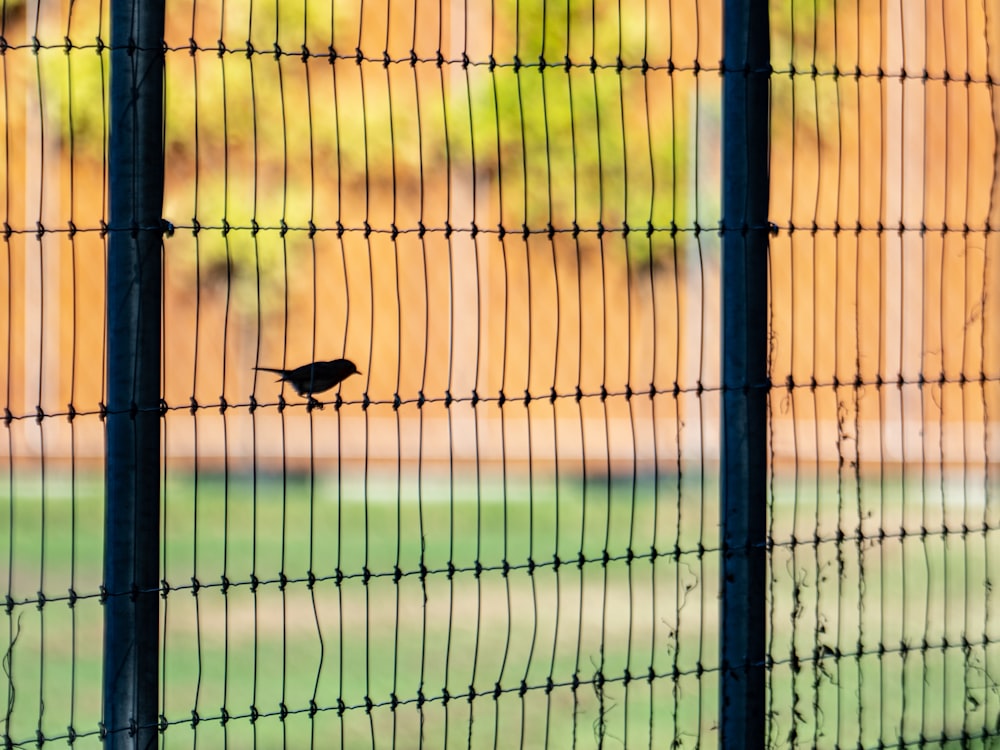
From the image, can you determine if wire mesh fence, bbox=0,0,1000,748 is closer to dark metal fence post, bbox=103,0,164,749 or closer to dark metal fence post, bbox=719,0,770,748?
dark metal fence post, bbox=719,0,770,748

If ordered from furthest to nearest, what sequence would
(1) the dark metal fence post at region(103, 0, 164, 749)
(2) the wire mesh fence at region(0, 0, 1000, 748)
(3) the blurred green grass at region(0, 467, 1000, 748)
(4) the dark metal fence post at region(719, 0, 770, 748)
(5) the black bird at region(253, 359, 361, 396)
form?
1. (2) the wire mesh fence at region(0, 0, 1000, 748)
2. (3) the blurred green grass at region(0, 467, 1000, 748)
3. (5) the black bird at region(253, 359, 361, 396)
4. (4) the dark metal fence post at region(719, 0, 770, 748)
5. (1) the dark metal fence post at region(103, 0, 164, 749)

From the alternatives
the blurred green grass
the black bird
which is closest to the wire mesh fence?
the blurred green grass

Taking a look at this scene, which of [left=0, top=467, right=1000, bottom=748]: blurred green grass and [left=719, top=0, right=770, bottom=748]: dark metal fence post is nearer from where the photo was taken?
[left=719, top=0, right=770, bottom=748]: dark metal fence post

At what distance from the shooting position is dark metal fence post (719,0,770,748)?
120 inches

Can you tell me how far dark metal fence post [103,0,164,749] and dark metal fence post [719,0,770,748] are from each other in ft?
3.71

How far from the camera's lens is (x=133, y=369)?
267 cm

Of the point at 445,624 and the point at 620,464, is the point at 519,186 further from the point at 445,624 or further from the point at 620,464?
the point at 445,624

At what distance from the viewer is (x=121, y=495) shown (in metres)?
2.67

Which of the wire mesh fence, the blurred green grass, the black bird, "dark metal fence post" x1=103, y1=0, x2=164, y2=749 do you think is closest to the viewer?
"dark metal fence post" x1=103, y1=0, x2=164, y2=749

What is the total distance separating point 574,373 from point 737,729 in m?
6.76

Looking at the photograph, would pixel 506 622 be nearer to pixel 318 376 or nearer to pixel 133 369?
pixel 318 376

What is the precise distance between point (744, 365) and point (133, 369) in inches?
47.5

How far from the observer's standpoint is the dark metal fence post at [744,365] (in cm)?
306

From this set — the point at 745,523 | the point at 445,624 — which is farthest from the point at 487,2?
the point at 745,523
